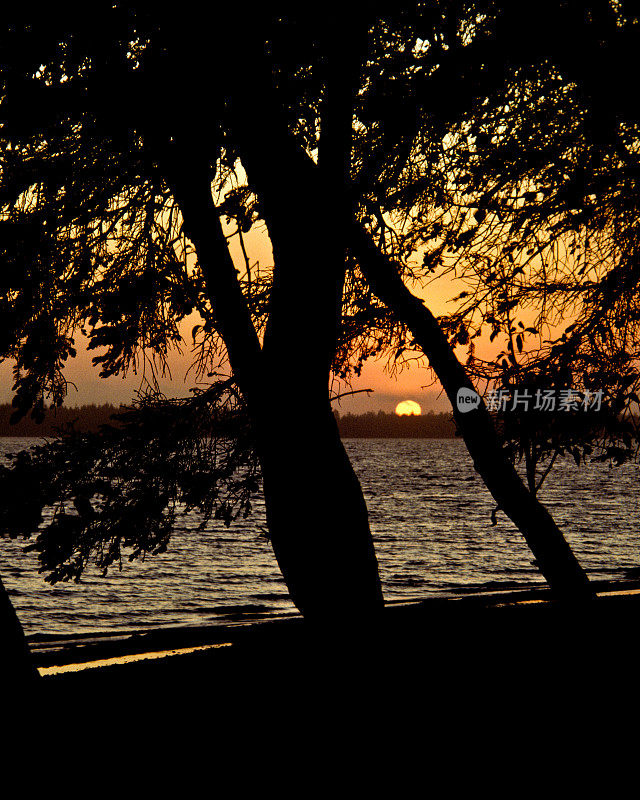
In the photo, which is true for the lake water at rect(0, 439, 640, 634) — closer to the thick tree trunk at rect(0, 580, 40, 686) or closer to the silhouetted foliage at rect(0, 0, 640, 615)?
the silhouetted foliage at rect(0, 0, 640, 615)

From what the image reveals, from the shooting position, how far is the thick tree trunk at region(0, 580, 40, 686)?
378 cm

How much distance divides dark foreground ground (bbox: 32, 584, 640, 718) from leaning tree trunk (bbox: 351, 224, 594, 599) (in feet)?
1.59

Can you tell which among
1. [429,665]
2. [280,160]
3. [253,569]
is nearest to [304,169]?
[280,160]

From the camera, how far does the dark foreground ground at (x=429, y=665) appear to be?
6020 millimetres

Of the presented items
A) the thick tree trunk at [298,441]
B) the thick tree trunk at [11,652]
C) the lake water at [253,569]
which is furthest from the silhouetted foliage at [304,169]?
the lake water at [253,569]

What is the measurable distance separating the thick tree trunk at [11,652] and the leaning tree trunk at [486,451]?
5581 mm

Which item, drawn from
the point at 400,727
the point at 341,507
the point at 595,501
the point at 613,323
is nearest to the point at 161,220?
the point at 341,507

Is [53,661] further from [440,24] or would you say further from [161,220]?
[440,24]

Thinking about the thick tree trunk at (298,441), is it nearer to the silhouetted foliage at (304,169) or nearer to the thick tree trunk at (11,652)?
the silhouetted foliage at (304,169)

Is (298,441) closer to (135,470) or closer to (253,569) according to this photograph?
(135,470)

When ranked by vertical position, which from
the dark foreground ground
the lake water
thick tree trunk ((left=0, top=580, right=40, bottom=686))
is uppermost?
thick tree trunk ((left=0, top=580, right=40, bottom=686))

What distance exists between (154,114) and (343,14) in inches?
75.9

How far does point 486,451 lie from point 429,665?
8.62 ft

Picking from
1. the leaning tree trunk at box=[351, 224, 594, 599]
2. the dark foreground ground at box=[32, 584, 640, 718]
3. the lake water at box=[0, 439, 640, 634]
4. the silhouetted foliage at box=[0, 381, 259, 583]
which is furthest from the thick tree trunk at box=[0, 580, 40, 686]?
the lake water at box=[0, 439, 640, 634]
